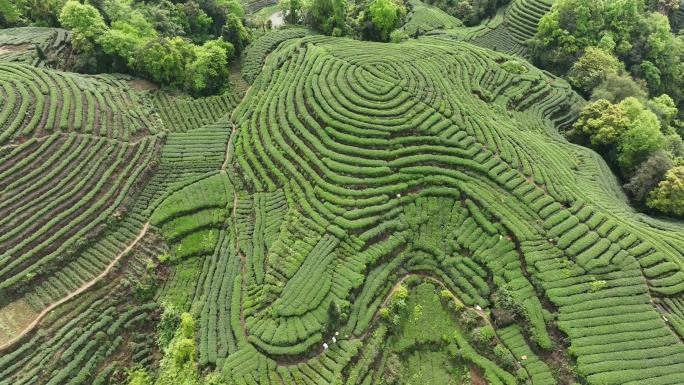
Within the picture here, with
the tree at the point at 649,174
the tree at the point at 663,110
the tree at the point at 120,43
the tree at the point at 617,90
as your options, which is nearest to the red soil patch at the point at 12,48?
the tree at the point at 120,43

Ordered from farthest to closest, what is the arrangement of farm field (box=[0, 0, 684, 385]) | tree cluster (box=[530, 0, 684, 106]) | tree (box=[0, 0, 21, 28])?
tree cluster (box=[530, 0, 684, 106]) → tree (box=[0, 0, 21, 28]) → farm field (box=[0, 0, 684, 385])

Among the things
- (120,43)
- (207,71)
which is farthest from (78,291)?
(120,43)

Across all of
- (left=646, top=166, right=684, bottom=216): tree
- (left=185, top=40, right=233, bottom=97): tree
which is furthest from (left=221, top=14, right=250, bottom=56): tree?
(left=646, top=166, right=684, bottom=216): tree

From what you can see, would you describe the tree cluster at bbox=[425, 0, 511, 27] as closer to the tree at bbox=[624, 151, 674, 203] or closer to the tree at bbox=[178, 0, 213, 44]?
the tree at bbox=[624, 151, 674, 203]

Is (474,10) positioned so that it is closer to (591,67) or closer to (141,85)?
(591,67)

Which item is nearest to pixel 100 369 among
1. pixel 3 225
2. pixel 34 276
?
pixel 34 276

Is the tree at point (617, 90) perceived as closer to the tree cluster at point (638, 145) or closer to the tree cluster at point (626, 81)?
the tree cluster at point (626, 81)

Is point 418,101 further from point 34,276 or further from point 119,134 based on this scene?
point 34,276
